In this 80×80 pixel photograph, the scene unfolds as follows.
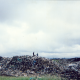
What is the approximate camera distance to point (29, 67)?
13273 millimetres

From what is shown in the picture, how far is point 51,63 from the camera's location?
1345cm

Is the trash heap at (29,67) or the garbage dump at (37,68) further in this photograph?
the trash heap at (29,67)

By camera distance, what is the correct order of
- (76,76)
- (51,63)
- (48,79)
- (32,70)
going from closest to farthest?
(48,79), (76,76), (32,70), (51,63)

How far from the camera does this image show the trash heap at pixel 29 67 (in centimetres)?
1188

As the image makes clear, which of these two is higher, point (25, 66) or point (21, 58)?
point (21, 58)

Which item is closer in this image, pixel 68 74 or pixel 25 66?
pixel 68 74

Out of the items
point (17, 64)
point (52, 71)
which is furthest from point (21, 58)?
point (52, 71)

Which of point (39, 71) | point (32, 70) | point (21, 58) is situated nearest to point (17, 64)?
point (21, 58)

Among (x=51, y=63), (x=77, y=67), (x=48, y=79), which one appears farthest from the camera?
(x=51, y=63)

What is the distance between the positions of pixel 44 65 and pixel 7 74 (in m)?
4.11

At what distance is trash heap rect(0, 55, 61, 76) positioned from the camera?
1188 centimetres

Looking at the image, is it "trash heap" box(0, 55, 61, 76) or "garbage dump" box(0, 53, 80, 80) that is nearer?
"garbage dump" box(0, 53, 80, 80)

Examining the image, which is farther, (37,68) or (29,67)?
(29,67)

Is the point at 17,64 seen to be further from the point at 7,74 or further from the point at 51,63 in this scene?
the point at 51,63
